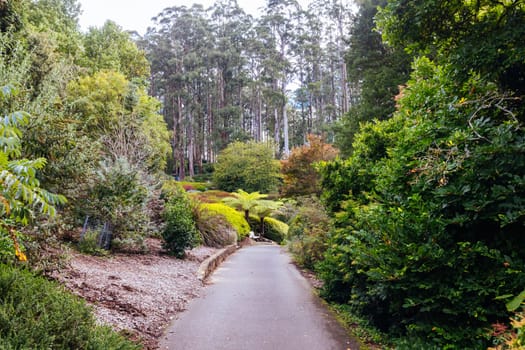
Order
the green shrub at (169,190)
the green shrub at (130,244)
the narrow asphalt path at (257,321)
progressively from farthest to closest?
1. the green shrub at (169,190)
2. the green shrub at (130,244)
3. the narrow asphalt path at (257,321)

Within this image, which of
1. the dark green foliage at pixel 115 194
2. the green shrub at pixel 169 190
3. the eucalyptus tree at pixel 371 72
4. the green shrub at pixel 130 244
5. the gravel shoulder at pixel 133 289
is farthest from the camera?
the eucalyptus tree at pixel 371 72

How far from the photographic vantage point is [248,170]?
32.3m

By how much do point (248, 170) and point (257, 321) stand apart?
2722cm

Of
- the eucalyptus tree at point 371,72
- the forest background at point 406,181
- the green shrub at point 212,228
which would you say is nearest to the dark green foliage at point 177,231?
the forest background at point 406,181

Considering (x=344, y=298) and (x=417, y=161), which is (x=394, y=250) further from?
(x=344, y=298)

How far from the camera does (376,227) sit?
4.12m

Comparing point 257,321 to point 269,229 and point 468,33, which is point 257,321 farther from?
point 269,229

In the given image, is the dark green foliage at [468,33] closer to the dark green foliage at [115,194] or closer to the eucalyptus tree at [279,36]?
the dark green foliage at [115,194]

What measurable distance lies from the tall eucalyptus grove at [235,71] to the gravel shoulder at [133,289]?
33.9 m

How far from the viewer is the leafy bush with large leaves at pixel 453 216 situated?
3.04 meters

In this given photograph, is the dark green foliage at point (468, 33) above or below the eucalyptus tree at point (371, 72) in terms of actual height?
below

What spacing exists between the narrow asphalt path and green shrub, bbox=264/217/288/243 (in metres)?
16.1

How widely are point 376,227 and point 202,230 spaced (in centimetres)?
1040

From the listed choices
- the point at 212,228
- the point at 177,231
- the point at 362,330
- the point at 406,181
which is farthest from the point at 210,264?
the point at 406,181
